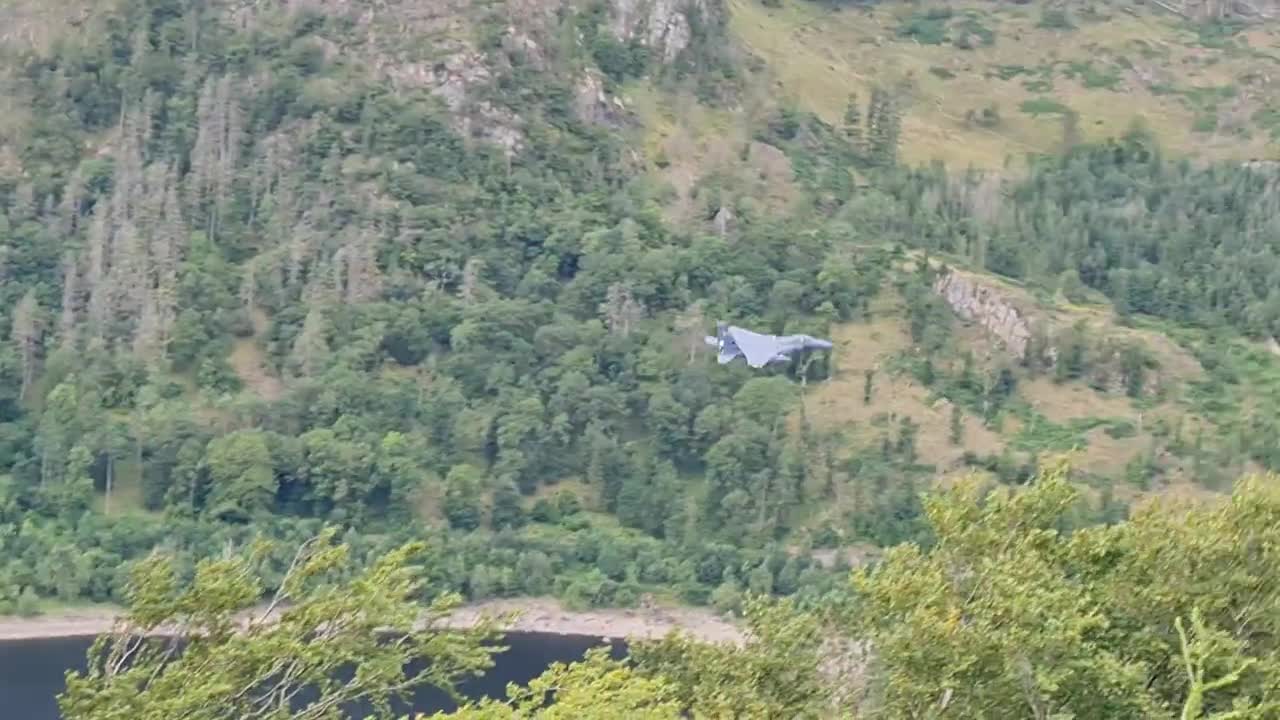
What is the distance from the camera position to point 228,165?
8494 centimetres

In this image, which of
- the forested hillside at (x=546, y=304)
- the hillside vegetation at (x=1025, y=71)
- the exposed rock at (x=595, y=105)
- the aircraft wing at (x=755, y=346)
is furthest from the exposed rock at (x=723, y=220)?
the hillside vegetation at (x=1025, y=71)

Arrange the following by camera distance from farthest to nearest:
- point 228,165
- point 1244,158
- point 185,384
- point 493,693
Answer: point 1244,158, point 228,165, point 185,384, point 493,693

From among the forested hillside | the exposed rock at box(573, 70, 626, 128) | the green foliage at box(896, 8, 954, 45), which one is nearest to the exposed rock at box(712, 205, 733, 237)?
the forested hillside

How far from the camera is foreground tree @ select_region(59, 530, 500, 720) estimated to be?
17.8 metres

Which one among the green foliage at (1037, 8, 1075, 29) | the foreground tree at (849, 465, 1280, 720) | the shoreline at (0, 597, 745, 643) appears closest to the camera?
the foreground tree at (849, 465, 1280, 720)

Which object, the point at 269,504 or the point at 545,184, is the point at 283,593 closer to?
the point at 269,504

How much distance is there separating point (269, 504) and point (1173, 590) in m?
53.6

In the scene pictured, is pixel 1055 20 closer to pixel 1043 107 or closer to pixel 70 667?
pixel 1043 107

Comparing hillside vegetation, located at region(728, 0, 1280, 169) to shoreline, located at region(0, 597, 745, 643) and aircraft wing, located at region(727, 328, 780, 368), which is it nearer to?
→ aircraft wing, located at region(727, 328, 780, 368)

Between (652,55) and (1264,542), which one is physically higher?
(1264,542)

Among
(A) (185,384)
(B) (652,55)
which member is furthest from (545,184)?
(A) (185,384)

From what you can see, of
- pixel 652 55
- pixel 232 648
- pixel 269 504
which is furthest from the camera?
pixel 652 55

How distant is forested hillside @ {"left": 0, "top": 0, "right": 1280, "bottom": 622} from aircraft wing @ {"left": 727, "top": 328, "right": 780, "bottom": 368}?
0.69 meters

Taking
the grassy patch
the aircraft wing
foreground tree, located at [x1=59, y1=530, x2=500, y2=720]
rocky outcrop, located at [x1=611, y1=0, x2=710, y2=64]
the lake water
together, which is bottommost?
the lake water
